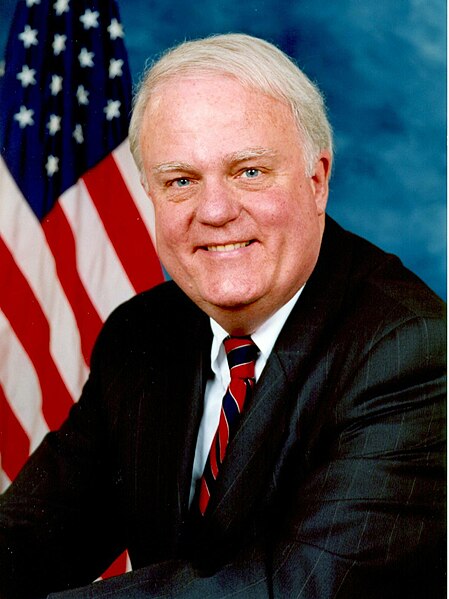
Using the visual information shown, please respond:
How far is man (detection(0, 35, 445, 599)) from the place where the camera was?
133cm

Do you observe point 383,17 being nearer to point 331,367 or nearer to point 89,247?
point 331,367

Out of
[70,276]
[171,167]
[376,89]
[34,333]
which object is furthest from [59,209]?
[376,89]

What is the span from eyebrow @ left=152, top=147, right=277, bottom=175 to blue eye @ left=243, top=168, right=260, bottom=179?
0.08 feet

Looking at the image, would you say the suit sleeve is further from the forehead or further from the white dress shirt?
the forehead

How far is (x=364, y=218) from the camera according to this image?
167 centimetres

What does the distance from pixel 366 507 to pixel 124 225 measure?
101 centimetres

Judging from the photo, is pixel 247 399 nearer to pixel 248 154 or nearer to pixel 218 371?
pixel 218 371

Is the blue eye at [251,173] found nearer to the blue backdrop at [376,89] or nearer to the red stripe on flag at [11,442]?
the blue backdrop at [376,89]

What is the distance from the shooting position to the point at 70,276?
6.50 feet

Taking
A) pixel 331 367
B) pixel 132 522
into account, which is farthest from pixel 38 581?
pixel 331 367

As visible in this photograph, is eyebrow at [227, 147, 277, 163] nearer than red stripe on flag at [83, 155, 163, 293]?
Yes

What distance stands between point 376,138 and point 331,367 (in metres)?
0.47

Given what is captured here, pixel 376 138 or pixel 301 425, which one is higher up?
pixel 376 138

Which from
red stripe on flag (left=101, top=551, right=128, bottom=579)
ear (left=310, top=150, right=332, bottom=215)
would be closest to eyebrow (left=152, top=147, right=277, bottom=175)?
ear (left=310, top=150, right=332, bottom=215)
